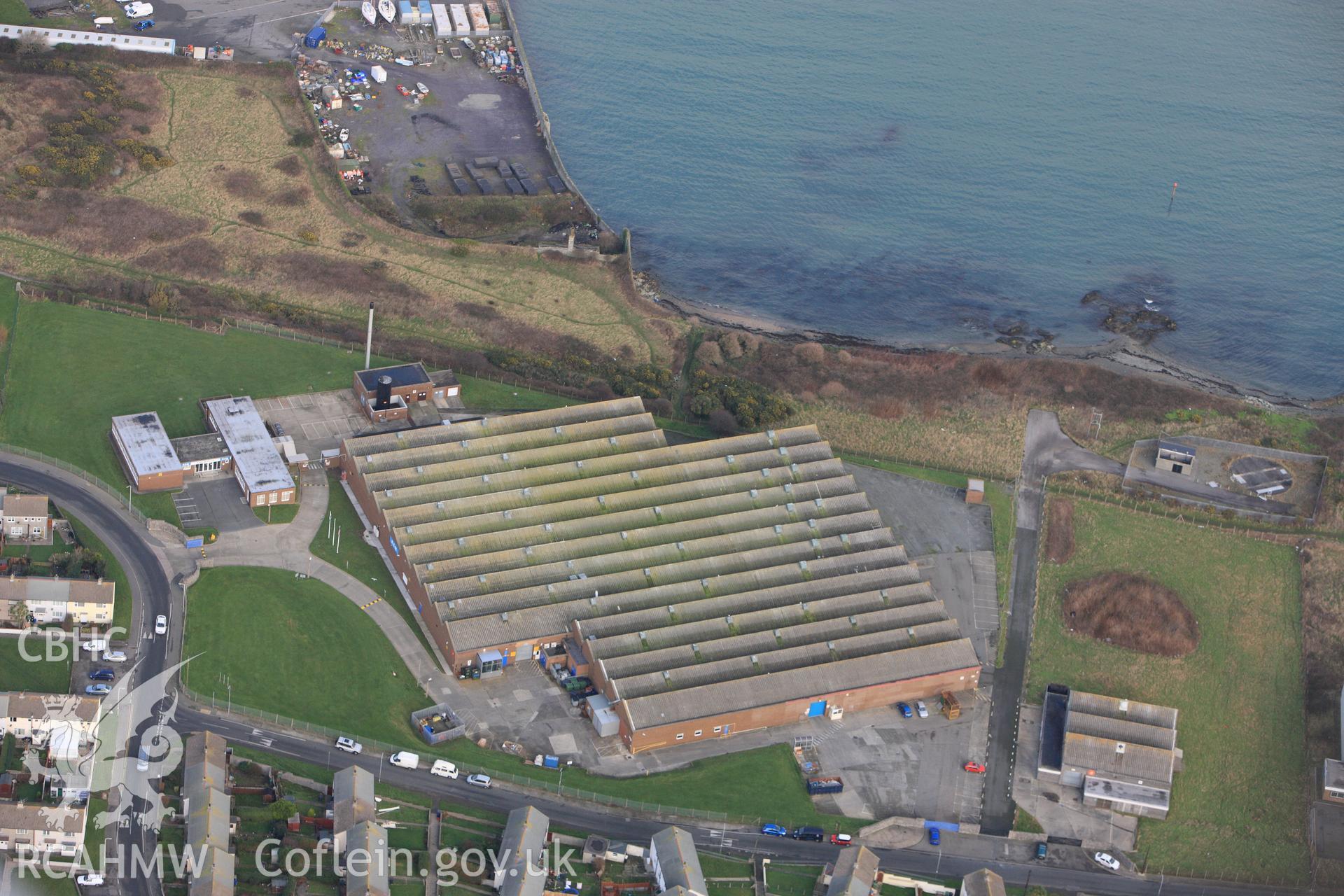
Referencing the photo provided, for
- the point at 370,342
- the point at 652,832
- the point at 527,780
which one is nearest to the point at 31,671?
the point at 527,780

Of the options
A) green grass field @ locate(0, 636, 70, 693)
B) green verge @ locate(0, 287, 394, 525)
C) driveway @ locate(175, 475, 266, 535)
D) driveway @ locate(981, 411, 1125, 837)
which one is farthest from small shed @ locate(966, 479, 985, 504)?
green grass field @ locate(0, 636, 70, 693)

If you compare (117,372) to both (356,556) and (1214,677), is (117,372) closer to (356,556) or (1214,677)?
(356,556)

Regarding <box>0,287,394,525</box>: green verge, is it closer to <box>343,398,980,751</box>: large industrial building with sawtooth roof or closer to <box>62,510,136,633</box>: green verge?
<box>62,510,136,633</box>: green verge

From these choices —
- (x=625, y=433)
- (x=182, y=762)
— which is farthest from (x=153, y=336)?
(x=182, y=762)

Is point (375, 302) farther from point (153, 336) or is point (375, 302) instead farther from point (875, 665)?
point (875, 665)

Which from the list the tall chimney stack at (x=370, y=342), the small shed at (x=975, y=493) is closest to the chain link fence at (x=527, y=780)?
the tall chimney stack at (x=370, y=342)

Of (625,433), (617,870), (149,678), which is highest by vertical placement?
(625,433)
